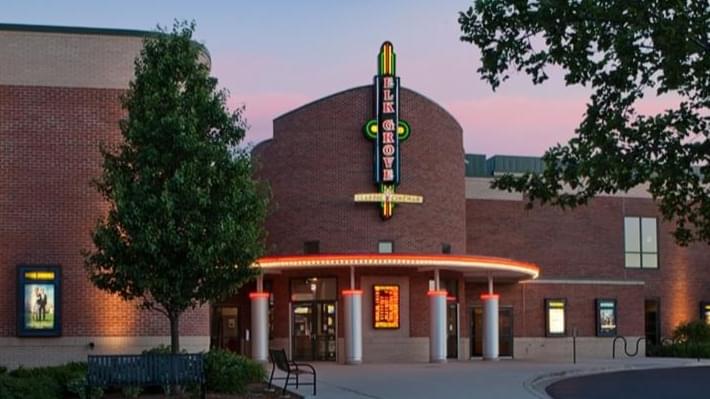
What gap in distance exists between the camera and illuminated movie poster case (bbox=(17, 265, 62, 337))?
83.4 feet

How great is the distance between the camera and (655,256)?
52.0m

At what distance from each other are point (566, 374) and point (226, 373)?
13.8 meters

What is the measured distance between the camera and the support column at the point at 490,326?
42.1 metres

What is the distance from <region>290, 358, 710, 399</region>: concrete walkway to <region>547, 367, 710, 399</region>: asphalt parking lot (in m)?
0.68

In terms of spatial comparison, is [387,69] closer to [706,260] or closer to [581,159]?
[706,260]

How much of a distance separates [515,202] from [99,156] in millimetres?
26367

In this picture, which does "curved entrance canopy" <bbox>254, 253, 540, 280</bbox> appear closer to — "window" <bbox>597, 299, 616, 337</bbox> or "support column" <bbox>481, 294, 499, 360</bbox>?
"support column" <bbox>481, 294, 499, 360</bbox>

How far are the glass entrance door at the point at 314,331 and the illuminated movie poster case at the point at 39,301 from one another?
52.7 ft

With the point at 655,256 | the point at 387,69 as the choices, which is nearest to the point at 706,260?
the point at 655,256

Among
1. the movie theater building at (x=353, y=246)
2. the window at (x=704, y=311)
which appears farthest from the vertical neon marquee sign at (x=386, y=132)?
the window at (x=704, y=311)

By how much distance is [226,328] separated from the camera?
45438mm

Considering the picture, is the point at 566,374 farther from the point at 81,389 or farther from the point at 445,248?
the point at 81,389

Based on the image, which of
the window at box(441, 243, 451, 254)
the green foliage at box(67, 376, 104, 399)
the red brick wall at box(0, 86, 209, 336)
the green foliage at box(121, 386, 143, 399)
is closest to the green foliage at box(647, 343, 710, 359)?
the window at box(441, 243, 451, 254)

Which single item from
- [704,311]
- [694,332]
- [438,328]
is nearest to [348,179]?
[438,328]
